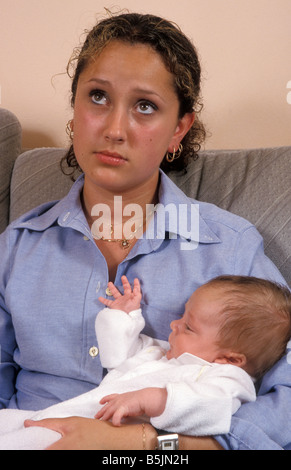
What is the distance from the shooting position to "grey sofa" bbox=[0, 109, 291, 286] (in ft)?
5.15

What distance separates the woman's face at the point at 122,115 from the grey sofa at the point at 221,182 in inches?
12.7

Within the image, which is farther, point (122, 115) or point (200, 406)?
point (122, 115)

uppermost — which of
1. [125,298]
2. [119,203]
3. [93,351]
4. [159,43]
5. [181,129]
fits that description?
[159,43]

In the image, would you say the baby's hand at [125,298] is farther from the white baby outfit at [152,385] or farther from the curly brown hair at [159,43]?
the curly brown hair at [159,43]

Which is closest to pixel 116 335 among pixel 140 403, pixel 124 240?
pixel 140 403

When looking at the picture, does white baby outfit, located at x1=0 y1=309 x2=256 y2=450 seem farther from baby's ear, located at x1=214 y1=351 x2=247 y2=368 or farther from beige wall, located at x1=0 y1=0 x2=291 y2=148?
beige wall, located at x1=0 y1=0 x2=291 y2=148

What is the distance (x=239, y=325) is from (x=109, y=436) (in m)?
0.35

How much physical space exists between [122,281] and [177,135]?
0.45 meters

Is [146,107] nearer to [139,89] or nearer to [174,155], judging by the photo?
[139,89]

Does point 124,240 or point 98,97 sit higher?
point 98,97

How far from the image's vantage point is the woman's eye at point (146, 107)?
138 centimetres
